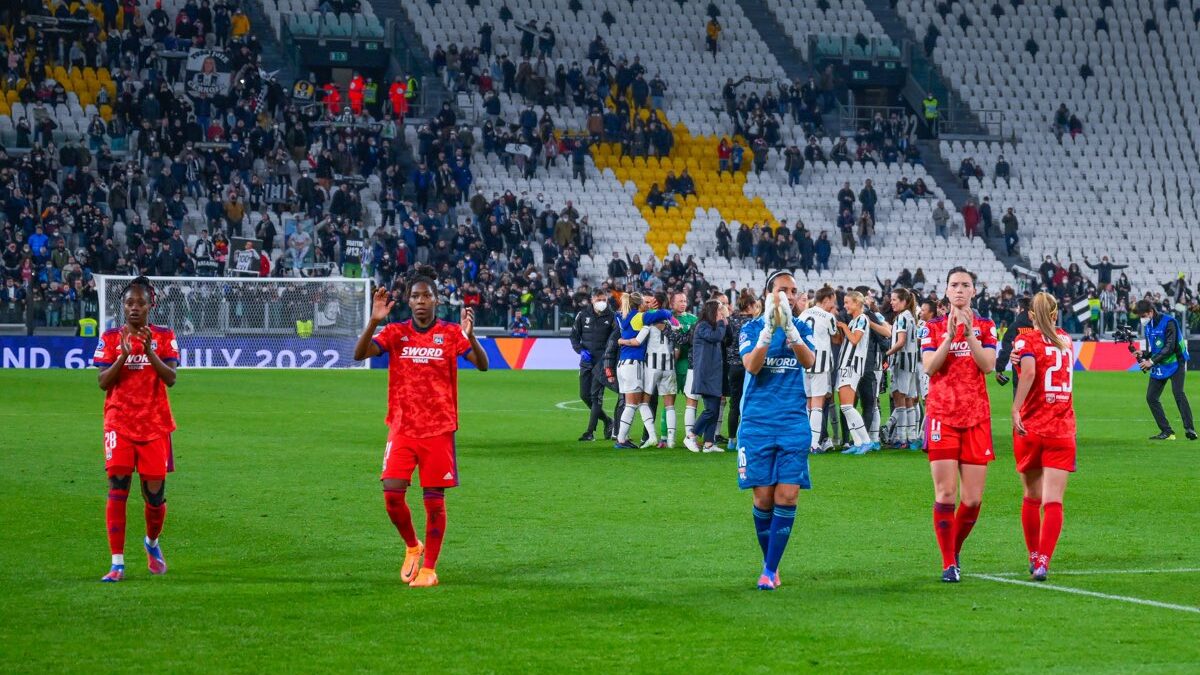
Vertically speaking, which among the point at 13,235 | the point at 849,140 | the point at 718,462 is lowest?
the point at 718,462

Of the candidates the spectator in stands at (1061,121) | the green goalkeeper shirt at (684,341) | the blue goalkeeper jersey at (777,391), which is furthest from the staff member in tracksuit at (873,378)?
the spectator in stands at (1061,121)

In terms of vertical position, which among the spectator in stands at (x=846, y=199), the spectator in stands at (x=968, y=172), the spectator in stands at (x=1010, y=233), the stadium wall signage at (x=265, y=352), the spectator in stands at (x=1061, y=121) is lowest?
the stadium wall signage at (x=265, y=352)

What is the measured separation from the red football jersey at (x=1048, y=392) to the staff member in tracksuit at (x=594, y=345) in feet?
35.5

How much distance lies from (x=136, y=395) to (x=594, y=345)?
11.3 metres

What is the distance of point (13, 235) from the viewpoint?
37.7 metres

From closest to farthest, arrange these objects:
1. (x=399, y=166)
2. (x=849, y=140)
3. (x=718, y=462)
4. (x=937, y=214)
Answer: (x=718, y=462) < (x=399, y=166) < (x=937, y=214) < (x=849, y=140)

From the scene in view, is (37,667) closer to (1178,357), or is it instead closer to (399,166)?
(1178,357)

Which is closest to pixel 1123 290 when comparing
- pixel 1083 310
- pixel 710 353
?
pixel 1083 310

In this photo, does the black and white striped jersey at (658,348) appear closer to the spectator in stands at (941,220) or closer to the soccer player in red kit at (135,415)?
the soccer player in red kit at (135,415)

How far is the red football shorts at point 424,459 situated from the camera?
1023 cm

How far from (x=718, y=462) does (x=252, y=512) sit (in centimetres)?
641

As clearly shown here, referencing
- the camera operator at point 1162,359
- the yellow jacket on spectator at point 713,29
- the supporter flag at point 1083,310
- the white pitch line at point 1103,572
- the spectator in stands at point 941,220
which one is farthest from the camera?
the yellow jacket on spectator at point 713,29

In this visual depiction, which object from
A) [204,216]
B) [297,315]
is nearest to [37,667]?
[297,315]

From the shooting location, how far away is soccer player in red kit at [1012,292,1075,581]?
1034 centimetres
